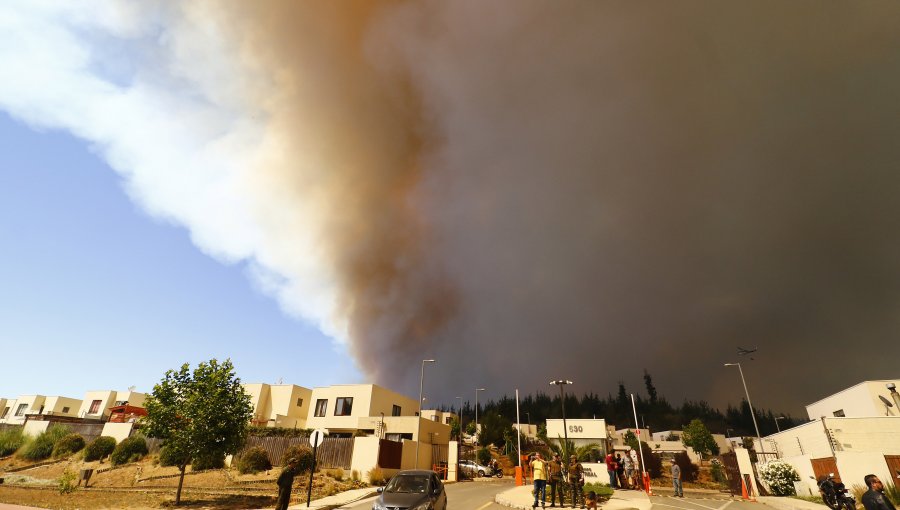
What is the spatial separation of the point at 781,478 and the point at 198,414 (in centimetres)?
3371

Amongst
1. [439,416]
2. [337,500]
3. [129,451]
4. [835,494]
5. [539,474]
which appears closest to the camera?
[835,494]

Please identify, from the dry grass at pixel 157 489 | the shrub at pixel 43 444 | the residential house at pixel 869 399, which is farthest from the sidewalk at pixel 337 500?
the residential house at pixel 869 399

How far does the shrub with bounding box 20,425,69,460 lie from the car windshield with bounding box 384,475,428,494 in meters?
48.3

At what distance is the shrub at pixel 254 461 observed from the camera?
98.0 feet

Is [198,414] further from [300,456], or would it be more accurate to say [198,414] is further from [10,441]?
[10,441]

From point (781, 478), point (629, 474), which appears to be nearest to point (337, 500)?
point (629, 474)

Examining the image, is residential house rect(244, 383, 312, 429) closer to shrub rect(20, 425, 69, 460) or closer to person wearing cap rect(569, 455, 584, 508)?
shrub rect(20, 425, 69, 460)

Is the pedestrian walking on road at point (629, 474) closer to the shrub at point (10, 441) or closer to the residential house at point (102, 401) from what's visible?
the shrub at point (10, 441)

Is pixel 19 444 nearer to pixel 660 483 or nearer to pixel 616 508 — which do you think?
pixel 616 508

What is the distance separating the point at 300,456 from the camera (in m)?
28.2

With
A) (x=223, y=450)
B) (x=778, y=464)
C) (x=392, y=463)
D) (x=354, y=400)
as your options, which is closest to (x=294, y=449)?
(x=392, y=463)

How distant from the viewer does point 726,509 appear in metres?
18.9

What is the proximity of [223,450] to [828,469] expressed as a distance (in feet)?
106

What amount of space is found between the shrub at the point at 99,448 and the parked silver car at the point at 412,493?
40.8 m
